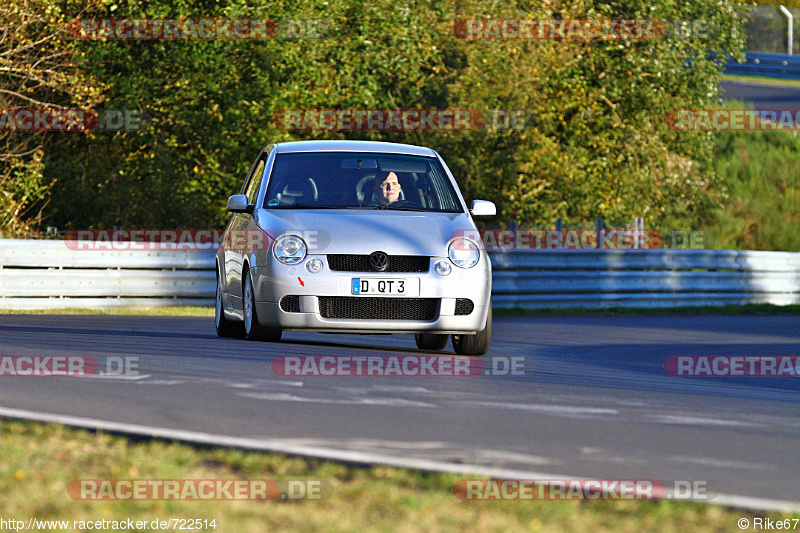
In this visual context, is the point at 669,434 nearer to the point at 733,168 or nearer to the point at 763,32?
the point at 733,168

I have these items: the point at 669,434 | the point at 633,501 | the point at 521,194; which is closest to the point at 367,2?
the point at 521,194

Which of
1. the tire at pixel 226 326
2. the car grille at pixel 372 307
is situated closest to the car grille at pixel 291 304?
the car grille at pixel 372 307

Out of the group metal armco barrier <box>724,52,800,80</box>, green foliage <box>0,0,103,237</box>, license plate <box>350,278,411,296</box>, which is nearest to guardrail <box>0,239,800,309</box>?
green foliage <box>0,0,103,237</box>

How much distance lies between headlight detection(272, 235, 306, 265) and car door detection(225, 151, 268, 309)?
2.55 ft

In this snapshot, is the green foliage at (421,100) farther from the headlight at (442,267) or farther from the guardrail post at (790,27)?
the guardrail post at (790,27)

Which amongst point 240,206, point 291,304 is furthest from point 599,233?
point 291,304

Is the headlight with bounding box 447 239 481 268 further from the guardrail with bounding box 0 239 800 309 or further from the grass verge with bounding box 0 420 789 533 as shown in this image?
the guardrail with bounding box 0 239 800 309

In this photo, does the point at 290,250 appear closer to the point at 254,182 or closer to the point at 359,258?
the point at 359,258

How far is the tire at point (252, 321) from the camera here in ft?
38.0

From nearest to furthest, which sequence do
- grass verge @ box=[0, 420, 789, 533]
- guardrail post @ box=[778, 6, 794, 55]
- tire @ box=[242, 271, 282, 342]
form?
grass verge @ box=[0, 420, 789, 533], tire @ box=[242, 271, 282, 342], guardrail post @ box=[778, 6, 794, 55]

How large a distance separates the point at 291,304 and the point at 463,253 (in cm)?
139

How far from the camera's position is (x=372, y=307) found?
11039 mm

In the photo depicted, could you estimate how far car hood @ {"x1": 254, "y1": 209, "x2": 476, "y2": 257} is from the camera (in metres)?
11.0

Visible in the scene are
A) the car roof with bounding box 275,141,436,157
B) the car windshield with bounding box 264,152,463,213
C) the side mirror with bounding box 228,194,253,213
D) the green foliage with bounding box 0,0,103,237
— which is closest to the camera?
the car windshield with bounding box 264,152,463,213
